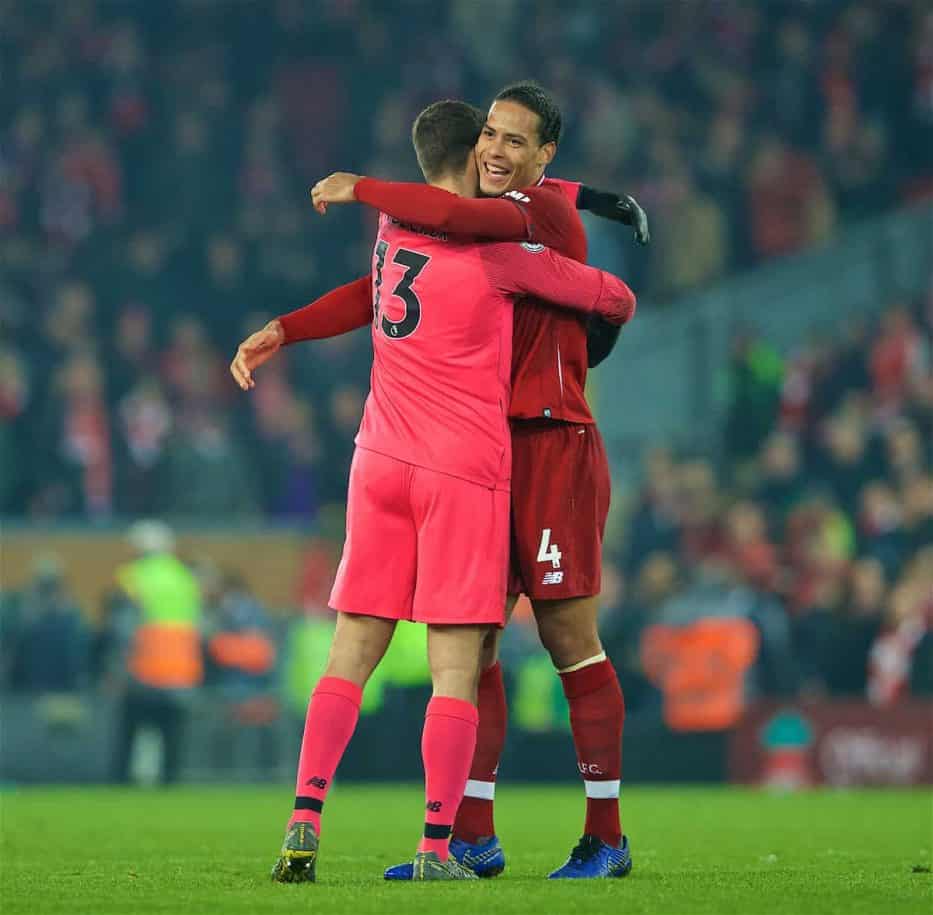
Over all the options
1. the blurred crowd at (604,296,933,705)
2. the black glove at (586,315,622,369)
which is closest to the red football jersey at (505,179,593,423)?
the black glove at (586,315,622,369)

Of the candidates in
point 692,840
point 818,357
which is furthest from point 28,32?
point 692,840

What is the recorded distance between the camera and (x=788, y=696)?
14.7m

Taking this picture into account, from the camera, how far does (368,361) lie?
18.4m

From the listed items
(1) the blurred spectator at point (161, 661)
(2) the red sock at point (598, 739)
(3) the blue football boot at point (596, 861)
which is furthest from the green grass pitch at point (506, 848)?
(1) the blurred spectator at point (161, 661)

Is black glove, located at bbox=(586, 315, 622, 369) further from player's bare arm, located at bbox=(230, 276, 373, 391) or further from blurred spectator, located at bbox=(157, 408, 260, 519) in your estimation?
blurred spectator, located at bbox=(157, 408, 260, 519)

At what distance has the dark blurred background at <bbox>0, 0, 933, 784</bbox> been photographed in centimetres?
1480

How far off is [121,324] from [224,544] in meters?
2.84

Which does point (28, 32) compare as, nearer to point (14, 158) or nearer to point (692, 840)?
point (14, 158)

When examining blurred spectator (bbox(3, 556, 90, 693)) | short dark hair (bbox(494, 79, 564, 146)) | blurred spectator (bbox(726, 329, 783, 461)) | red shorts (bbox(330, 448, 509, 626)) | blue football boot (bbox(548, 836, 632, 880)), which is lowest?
Answer: blue football boot (bbox(548, 836, 632, 880))

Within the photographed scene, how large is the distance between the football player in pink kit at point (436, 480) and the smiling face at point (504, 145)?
40 mm

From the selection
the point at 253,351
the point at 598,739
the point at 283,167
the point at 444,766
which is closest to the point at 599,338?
the point at 253,351

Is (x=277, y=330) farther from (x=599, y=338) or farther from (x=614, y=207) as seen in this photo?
(x=614, y=207)

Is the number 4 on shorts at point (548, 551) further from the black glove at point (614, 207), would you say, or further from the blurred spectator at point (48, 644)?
the blurred spectator at point (48, 644)

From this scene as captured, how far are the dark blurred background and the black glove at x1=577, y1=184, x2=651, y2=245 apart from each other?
321 inches
